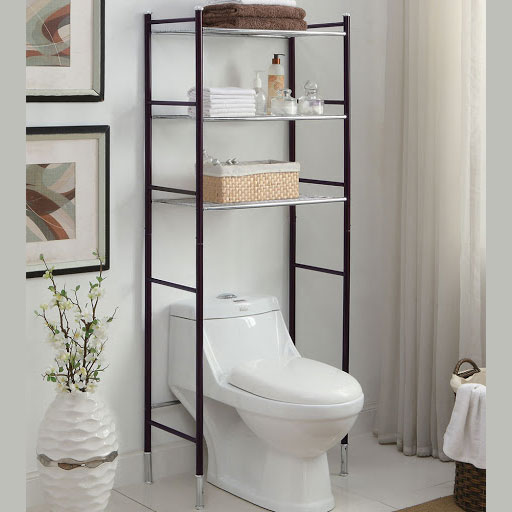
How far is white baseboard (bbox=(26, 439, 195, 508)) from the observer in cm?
323

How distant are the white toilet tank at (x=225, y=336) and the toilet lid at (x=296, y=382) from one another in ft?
0.37

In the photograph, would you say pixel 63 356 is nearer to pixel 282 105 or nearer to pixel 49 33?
pixel 49 33

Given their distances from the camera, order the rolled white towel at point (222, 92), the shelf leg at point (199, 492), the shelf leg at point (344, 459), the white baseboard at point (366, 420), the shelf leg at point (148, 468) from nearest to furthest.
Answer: the rolled white towel at point (222, 92) < the shelf leg at point (199, 492) < the shelf leg at point (148, 468) < the shelf leg at point (344, 459) < the white baseboard at point (366, 420)

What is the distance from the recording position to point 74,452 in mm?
2723

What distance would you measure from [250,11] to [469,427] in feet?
5.13

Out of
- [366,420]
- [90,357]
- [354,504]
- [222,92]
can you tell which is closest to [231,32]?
[222,92]

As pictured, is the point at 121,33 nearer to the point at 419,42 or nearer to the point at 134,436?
the point at 419,42

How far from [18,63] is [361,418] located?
282 centimetres

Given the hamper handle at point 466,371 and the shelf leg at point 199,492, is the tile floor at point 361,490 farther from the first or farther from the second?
the hamper handle at point 466,371

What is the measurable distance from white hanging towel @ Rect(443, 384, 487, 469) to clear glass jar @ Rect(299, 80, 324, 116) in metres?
1.10

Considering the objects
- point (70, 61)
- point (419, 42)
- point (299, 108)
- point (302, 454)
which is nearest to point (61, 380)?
point (302, 454)

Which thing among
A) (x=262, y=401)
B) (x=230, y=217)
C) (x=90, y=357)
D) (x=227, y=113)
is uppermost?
(x=227, y=113)

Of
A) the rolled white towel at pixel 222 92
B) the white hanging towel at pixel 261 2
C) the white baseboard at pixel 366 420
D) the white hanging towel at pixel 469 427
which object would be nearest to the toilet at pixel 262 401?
the white hanging towel at pixel 469 427

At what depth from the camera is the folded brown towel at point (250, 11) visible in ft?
9.73
